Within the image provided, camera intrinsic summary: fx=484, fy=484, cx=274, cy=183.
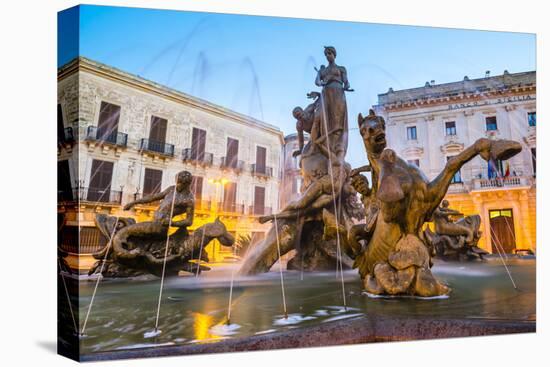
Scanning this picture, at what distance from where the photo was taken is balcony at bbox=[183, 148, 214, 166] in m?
7.23

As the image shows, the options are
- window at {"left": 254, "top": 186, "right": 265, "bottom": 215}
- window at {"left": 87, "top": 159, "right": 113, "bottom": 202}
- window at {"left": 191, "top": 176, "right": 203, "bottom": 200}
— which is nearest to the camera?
window at {"left": 87, "top": 159, "right": 113, "bottom": 202}

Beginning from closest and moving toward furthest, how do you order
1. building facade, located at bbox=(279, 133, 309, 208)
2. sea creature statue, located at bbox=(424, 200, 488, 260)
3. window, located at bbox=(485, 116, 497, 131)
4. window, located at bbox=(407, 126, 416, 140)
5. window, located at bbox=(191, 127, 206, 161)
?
1. window, located at bbox=(191, 127, 206, 161)
2. sea creature statue, located at bbox=(424, 200, 488, 260)
3. window, located at bbox=(485, 116, 497, 131)
4. building facade, located at bbox=(279, 133, 309, 208)
5. window, located at bbox=(407, 126, 416, 140)

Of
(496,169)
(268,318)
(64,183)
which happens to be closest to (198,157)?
(64,183)

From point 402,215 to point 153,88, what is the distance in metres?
3.95

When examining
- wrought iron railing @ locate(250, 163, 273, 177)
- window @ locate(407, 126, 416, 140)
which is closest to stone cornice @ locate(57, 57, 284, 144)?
wrought iron railing @ locate(250, 163, 273, 177)

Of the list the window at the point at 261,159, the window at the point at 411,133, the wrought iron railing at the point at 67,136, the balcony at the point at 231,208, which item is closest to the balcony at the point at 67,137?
the wrought iron railing at the point at 67,136

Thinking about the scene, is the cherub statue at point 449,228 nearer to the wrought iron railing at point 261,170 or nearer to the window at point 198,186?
the wrought iron railing at point 261,170

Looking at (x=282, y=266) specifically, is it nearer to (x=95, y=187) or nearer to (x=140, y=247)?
(x=140, y=247)

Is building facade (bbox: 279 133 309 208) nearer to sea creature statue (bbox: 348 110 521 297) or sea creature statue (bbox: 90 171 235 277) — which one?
sea creature statue (bbox: 90 171 235 277)

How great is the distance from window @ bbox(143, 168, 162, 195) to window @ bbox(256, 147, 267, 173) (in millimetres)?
2931

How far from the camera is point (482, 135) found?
955cm

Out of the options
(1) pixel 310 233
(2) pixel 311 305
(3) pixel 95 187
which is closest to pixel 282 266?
(1) pixel 310 233

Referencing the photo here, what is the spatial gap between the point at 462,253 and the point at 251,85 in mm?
4553

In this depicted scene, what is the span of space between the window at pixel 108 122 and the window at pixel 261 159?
3.62m
